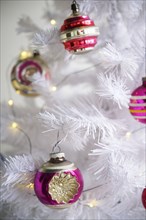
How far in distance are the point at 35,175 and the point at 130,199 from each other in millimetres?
314

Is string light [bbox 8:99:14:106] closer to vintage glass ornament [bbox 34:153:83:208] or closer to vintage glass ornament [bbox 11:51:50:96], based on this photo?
vintage glass ornament [bbox 11:51:50:96]

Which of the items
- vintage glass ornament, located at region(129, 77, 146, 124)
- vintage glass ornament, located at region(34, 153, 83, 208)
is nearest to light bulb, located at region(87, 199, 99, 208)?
vintage glass ornament, located at region(34, 153, 83, 208)

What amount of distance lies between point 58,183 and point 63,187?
0.02 metres

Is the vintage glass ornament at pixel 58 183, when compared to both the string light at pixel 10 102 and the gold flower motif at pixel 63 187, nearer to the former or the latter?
the gold flower motif at pixel 63 187

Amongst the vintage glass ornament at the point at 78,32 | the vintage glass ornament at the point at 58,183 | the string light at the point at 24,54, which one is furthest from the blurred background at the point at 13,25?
the vintage glass ornament at the point at 58,183

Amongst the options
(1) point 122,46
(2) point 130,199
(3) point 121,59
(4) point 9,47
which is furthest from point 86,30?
(2) point 130,199

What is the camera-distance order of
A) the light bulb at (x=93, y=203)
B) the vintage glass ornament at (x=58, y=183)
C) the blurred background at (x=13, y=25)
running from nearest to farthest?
the vintage glass ornament at (x=58, y=183), the light bulb at (x=93, y=203), the blurred background at (x=13, y=25)

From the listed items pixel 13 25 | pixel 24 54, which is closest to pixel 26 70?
pixel 24 54

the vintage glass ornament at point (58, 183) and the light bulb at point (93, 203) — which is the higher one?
the vintage glass ornament at point (58, 183)

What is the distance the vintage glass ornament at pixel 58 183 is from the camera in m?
0.92

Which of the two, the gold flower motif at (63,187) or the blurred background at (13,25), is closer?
the gold flower motif at (63,187)

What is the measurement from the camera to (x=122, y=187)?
997 mm

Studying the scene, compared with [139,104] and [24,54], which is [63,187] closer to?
[139,104]

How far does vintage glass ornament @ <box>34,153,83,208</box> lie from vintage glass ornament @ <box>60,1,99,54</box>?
0.99 feet
